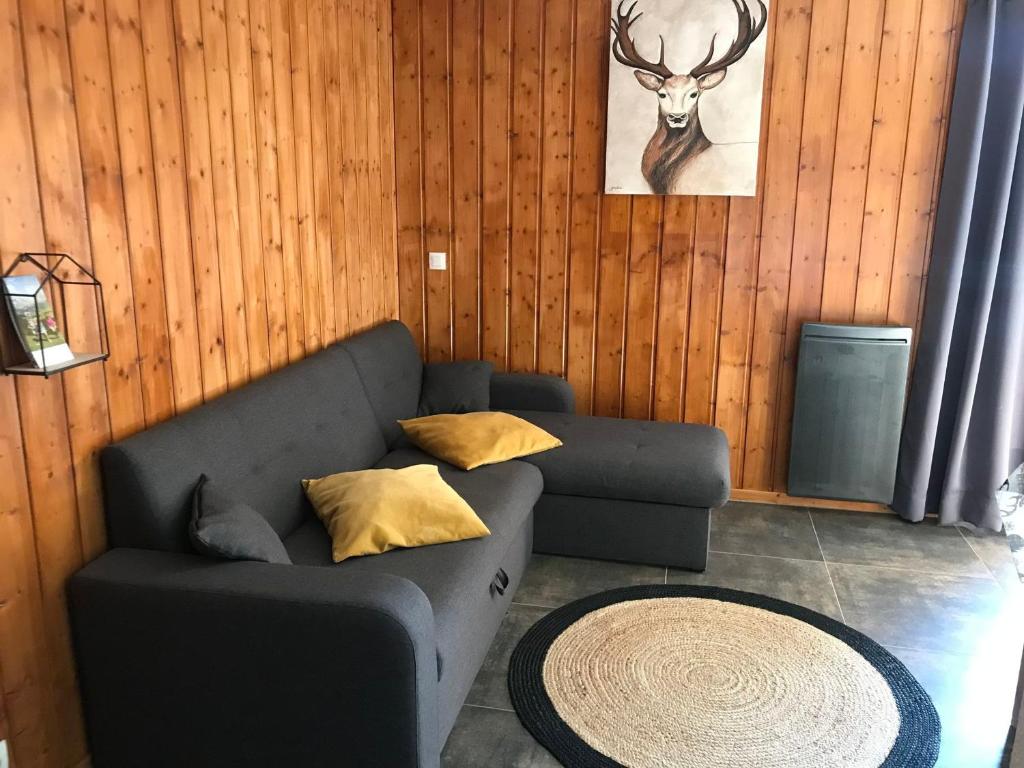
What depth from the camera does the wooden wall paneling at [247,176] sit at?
2.79 meters

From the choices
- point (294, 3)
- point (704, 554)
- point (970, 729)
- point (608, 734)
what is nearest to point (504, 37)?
point (294, 3)

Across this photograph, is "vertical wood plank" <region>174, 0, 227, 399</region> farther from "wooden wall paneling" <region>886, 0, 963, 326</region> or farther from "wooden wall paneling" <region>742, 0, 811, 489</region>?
"wooden wall paneling" <region>886, 0, 963, 326</region>

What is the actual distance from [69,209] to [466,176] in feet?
7.67

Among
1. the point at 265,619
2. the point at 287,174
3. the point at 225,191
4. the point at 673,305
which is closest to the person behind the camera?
the point at 265,619

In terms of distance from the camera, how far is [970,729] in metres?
2.44

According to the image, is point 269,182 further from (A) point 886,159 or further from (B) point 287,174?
(A) point 886,159

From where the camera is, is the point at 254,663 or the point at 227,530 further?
the point at 227,530

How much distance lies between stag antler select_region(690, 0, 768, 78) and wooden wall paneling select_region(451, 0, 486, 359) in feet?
3.55

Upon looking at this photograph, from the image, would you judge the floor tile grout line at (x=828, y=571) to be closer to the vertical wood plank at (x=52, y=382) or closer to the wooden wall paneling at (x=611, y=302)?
the wooden wall paneling at (x=611, y=302)

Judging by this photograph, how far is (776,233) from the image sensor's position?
3938 mm

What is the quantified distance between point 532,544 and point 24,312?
6.95ft

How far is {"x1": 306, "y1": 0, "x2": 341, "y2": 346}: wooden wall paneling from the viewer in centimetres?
332

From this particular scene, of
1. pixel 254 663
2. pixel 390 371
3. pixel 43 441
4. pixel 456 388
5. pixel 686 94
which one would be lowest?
pixel 254 663

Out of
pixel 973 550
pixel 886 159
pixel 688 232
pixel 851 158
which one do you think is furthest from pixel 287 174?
pixel 973 550
